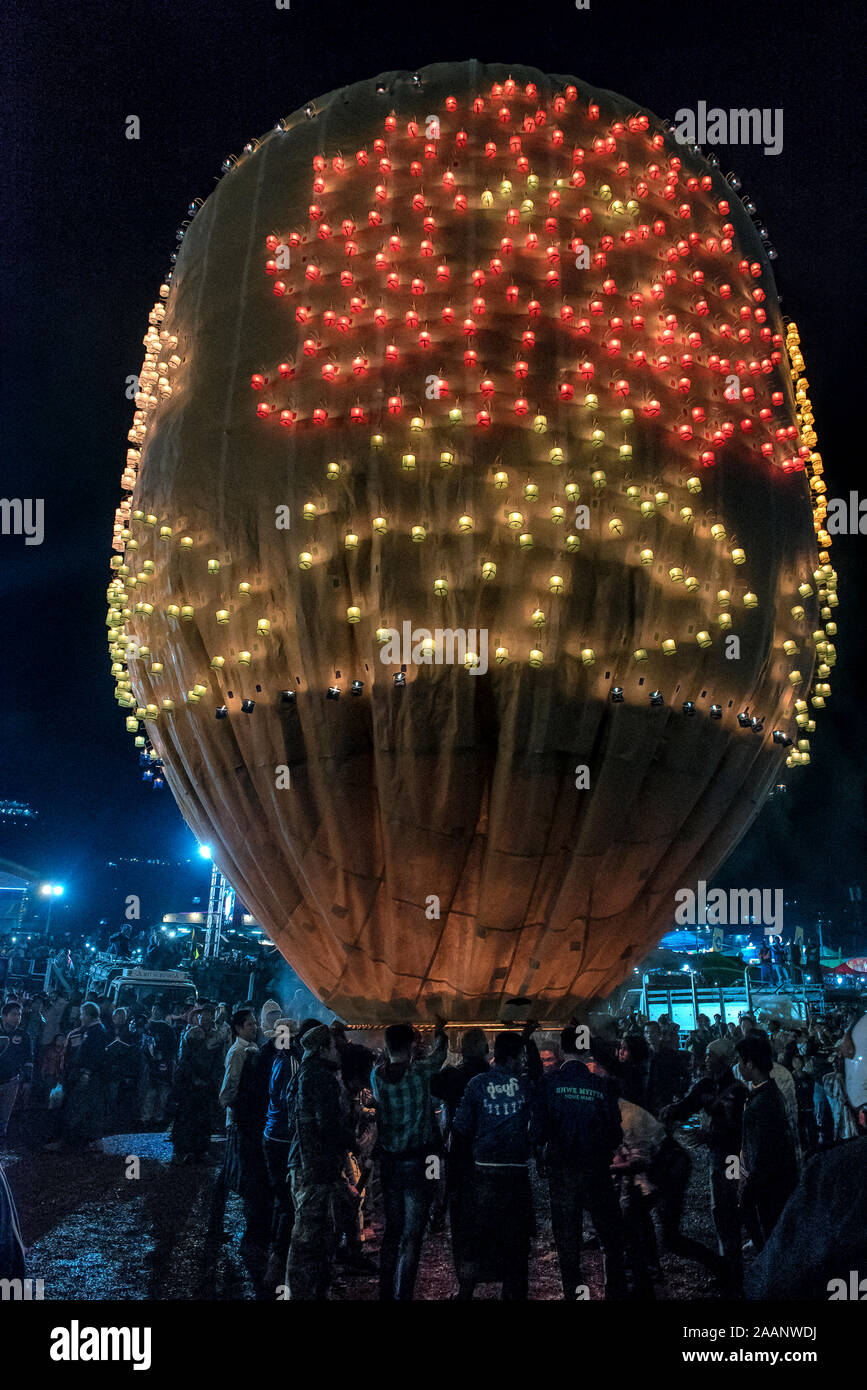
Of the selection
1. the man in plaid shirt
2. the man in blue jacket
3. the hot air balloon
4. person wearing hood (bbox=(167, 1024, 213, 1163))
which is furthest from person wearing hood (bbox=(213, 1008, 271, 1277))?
the hot air balloon

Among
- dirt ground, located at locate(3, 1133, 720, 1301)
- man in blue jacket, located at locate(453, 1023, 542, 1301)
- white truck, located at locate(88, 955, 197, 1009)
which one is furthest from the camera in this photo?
white truck, located at locate(88, 955, 197, 1009)

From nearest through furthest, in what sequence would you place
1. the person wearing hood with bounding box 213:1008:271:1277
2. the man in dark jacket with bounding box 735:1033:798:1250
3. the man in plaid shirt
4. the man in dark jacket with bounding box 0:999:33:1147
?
the man in plaid shirt
the man in dark jacket with bounding box 735:1033:798:1250
the person wearing hood with bounding box 213:1008:271:1277
the man in dark jacket with bounding box 0:999:33:1147

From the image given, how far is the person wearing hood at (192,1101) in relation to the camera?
11539 mm

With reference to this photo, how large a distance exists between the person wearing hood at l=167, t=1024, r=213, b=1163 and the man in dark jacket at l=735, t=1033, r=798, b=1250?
640 centimetres

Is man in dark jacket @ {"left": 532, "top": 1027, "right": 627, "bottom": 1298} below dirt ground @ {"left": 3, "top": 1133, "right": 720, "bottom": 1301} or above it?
above

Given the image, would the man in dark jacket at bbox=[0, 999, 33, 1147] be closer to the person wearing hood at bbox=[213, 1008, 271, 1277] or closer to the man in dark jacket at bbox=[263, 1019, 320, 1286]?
the person wearing hood at bbox=[213, 1008, 271, 1277]

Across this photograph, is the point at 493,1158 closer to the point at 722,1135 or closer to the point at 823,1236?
the point at 722,1135

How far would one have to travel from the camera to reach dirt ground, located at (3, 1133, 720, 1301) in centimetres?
727


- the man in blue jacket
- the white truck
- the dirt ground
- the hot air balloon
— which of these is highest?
the hot air balloon

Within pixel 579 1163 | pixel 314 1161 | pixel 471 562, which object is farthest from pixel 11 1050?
pixel 471 562

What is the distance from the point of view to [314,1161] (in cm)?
715

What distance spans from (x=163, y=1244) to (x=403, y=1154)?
2586 millimetres

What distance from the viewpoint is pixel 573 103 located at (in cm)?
1541

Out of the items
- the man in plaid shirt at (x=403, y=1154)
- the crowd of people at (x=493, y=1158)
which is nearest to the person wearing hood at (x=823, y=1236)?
the crowd of people at (x=493, y=1158)
